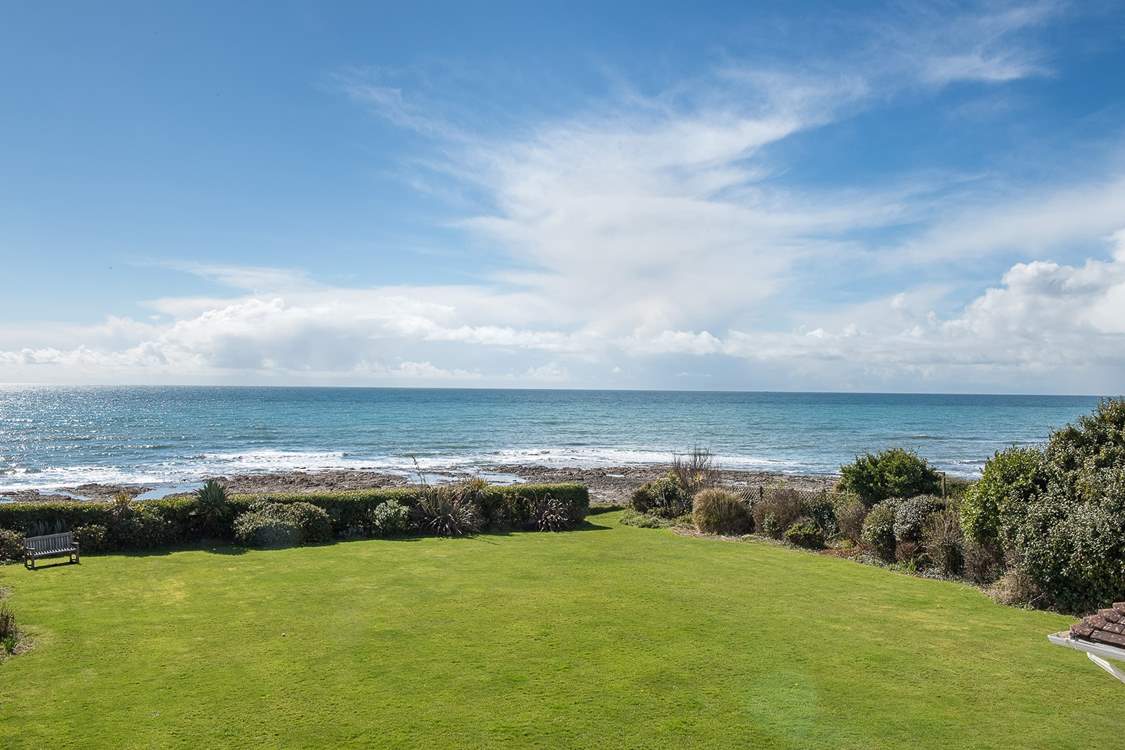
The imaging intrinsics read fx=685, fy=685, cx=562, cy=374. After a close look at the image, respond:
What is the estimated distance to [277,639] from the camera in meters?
11.4

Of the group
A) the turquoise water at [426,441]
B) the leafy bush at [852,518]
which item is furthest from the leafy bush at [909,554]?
Answer: the turquoise water at [426,441]

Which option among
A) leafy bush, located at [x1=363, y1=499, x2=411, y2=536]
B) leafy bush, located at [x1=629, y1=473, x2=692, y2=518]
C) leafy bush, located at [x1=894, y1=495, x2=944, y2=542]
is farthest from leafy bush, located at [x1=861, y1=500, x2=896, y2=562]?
leafy bush, located at [x1=363, y1=499, x2=411, y2=536]

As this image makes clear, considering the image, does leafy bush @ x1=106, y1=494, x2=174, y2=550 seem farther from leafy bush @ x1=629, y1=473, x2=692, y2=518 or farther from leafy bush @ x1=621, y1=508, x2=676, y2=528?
leafy bush @ x1=629, y1=473, x2=692, y2=518

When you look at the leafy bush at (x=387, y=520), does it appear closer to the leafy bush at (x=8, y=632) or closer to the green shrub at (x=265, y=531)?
the green shrub at (x=265, y=531)

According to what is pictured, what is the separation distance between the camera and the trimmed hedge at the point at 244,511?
59.5ft

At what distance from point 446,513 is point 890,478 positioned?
13.5 m

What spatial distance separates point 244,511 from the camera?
66.2 ft

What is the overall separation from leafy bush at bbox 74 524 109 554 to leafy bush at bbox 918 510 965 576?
21.4 metres

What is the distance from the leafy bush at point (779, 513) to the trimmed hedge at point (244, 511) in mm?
6295

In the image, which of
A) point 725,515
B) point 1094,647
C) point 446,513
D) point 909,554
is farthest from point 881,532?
point 446,513

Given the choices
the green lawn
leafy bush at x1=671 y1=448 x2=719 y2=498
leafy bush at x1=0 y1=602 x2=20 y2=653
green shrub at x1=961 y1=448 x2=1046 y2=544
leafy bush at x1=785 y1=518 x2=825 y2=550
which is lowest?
leafy bush at x1=785 y1=518 x2=825 y2=550

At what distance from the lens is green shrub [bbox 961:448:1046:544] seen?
48.5 ft

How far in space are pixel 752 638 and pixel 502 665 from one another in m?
4.35

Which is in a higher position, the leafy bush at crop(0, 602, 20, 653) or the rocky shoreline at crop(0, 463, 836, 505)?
the leafy bush at crop(0, 602, 20, 653)
